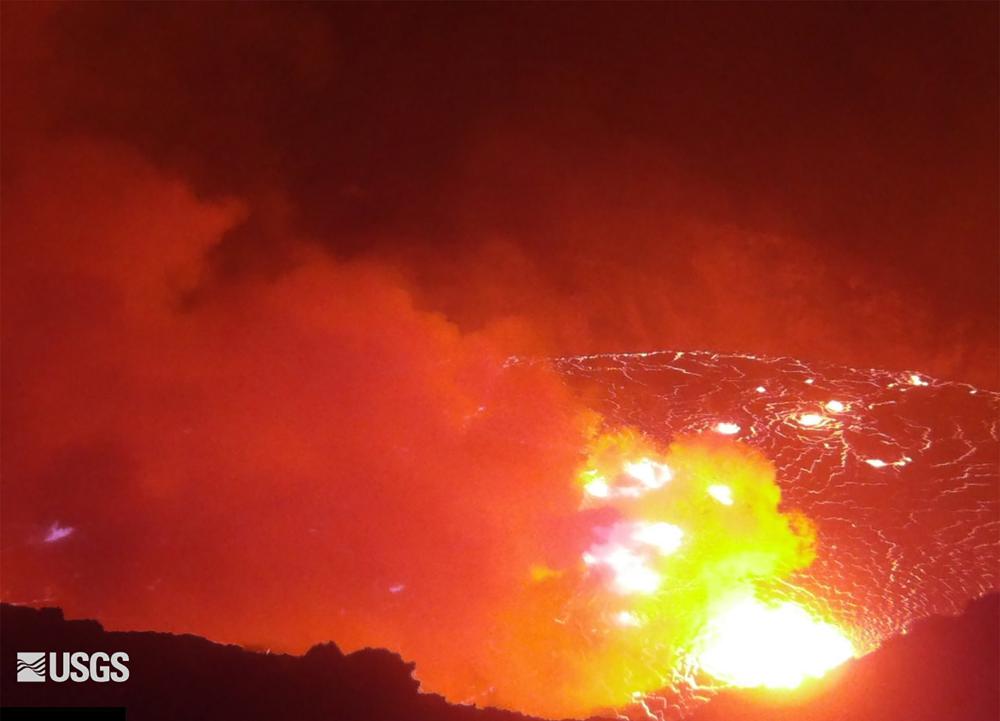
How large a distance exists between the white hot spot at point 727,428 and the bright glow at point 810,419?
0.61 meters

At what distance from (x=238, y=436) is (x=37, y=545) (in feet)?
6.29

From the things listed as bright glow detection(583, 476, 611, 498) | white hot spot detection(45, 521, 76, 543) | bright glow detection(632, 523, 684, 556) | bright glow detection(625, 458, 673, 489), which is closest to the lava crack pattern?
bright glow detection(625, 458, 673, 489)

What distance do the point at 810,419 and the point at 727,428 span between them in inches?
32.0

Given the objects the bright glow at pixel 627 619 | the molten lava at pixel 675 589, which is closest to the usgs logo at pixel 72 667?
the molten lava at pixel 675 589

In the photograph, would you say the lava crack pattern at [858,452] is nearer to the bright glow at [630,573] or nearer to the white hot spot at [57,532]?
the bright glow at [630,573]

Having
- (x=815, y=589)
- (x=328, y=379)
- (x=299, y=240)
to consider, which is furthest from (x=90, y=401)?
(x=815, y=589)

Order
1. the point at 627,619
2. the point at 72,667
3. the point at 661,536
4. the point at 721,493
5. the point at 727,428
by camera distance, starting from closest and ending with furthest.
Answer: the point at 72,667, the point at 627,619, the point at 661,536, the point at 721,493, the point at 727,428

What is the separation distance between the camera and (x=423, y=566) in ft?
20.2

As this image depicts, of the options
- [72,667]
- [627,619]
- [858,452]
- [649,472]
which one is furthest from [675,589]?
[72,667]

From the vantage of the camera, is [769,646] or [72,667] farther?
[769,646]

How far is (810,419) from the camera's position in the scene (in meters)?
7.30

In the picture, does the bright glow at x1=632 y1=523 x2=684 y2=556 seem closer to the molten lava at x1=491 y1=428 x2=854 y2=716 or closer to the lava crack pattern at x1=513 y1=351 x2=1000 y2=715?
the molten lava at x1=491 y1=428 x2=854 y2=716

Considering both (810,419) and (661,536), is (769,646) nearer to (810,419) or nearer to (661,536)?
(661,536)

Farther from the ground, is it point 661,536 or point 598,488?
point 598,488
